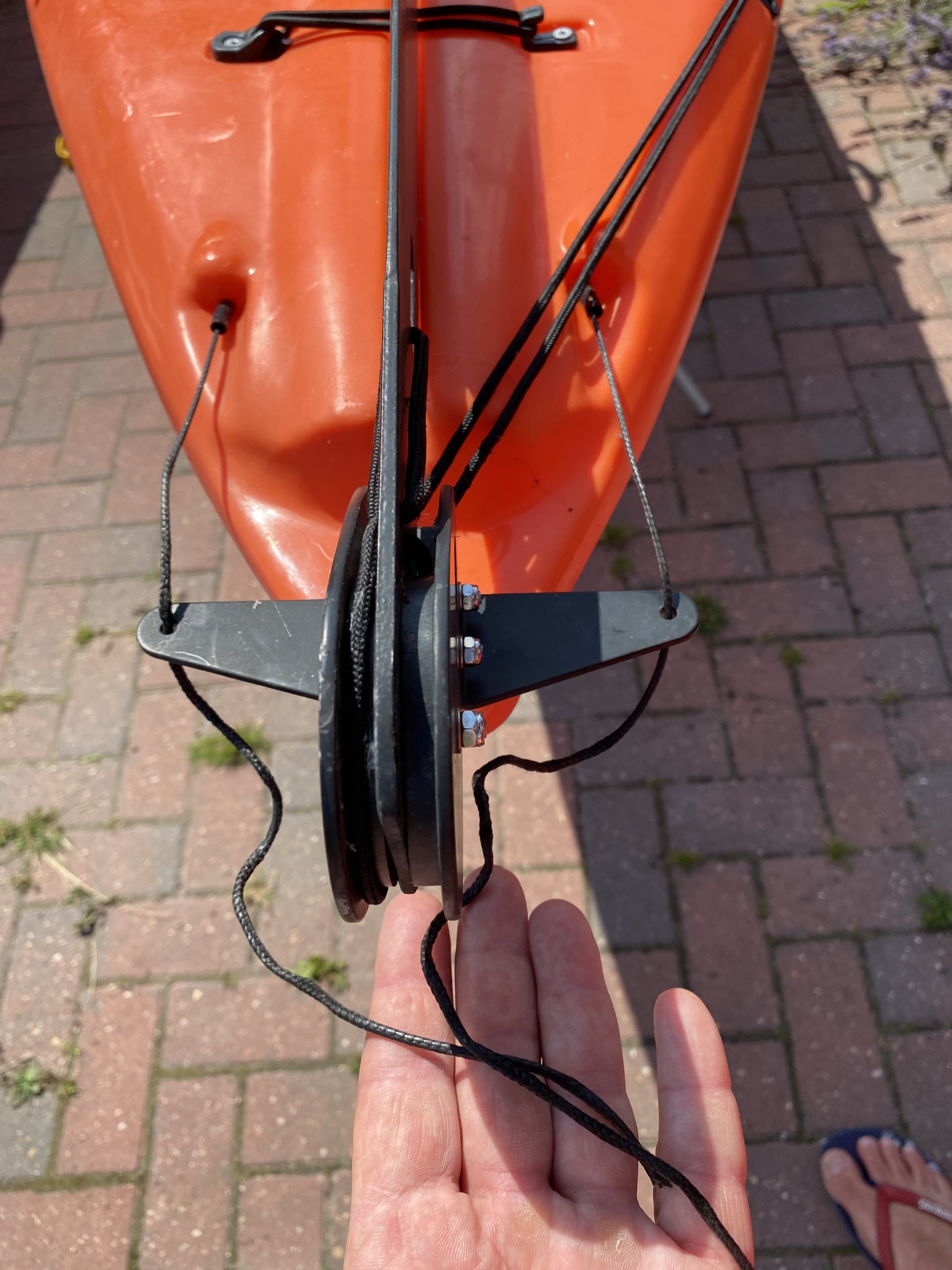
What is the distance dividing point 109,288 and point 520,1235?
141 inches

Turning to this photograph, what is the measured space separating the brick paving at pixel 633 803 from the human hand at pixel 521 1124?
57 cm

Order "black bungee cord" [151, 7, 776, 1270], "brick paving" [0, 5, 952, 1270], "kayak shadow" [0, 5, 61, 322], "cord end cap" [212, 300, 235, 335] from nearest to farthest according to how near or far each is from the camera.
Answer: "black bungee cord" [151, 7, 776, 1270] < "cord end cap" [212, 300, 235, 335] < "brick paving" [0, 5, 952, 1270] < "kayak shadow" [0, 5, 61, 322]

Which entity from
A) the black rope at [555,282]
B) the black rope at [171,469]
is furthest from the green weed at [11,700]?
the black rope at [555,282]

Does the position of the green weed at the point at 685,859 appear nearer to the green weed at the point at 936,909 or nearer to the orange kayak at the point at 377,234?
the green weed at the point at 936,909

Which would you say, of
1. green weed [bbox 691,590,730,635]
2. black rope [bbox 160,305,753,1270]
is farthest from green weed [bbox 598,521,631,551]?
black rope [bbox 160,305,753,1270]

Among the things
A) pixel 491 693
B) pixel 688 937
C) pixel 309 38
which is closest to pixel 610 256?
pixel 309 38

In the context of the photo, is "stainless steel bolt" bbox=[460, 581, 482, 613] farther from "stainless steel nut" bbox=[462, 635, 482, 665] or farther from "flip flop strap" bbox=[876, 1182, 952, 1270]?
"flip flop strap" bbox=[876, 1182, 952, 1270]

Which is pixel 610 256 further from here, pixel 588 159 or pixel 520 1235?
pixel 520 1235

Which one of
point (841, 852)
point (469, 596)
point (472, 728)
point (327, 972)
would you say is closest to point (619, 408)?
point (469, 596)

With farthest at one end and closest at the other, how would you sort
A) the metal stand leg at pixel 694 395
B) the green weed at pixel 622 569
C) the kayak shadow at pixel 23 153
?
the kayak shadow at pixel 23 153, the metal stand leg at pixel 694 395, the green weed at pixel 622 569

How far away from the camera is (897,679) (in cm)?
257

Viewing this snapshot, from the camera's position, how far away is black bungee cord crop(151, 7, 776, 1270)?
1266 millimetres

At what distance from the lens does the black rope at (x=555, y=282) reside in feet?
4.86

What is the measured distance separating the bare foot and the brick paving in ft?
→ 0.20
